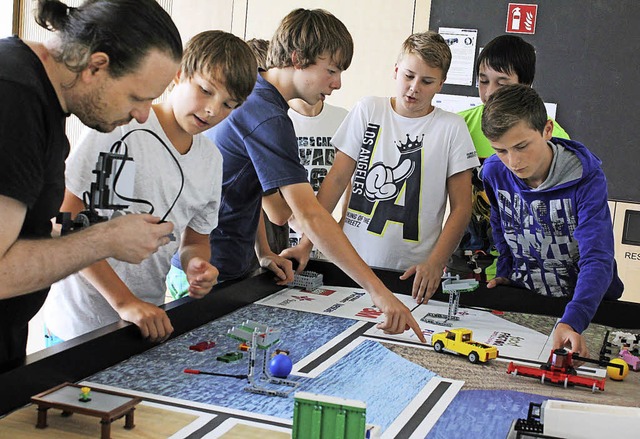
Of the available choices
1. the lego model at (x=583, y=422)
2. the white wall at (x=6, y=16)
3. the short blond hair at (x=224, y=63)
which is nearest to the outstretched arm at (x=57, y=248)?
the short blond hair at (x=224, y=63)

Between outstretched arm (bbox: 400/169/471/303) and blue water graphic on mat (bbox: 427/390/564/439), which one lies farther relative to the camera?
outstretched arm (bbox: 400/169/471/303)

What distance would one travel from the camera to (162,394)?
1.39 m

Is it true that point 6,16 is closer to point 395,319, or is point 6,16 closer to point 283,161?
point 283,161

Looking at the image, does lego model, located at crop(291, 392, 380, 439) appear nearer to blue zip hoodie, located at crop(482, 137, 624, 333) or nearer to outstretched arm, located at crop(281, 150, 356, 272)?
blue zip hoodie, located at crop(482, 137, 624, 333)

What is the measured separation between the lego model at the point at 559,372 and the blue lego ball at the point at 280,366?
510mm

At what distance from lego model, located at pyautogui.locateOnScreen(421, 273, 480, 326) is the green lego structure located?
100 centimetres

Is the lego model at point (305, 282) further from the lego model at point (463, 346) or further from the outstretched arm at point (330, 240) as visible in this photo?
the lego model at point (463, 346)

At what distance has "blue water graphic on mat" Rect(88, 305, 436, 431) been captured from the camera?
1.40 m

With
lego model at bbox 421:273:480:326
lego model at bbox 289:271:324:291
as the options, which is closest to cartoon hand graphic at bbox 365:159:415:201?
lego model at bbox 289:271:324:291

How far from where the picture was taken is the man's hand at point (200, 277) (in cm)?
181

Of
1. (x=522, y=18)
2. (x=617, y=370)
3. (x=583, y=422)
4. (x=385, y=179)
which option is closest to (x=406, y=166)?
(x=385, y=179)

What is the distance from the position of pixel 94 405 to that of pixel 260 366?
41 centimetres

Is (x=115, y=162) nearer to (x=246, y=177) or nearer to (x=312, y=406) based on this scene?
(x=312, y=406)

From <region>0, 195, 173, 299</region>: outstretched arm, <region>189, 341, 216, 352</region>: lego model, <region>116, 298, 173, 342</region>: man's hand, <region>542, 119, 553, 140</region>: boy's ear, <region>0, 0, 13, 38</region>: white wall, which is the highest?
<region>0, 0, 13, 38</region>: white wall
